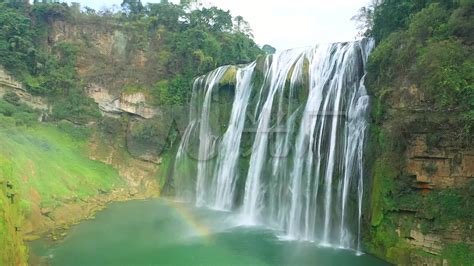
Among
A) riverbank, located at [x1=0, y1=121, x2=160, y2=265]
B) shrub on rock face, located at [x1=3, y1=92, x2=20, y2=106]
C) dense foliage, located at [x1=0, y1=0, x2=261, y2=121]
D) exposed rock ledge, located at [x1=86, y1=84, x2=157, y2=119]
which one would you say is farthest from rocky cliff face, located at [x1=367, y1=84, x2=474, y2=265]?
shrub on rock face, located at [x1=3, y1=92, x2=20, y2=106]

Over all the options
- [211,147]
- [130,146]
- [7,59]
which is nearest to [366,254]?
[211,147]

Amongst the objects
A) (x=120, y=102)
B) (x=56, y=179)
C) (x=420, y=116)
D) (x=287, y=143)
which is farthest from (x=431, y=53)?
(x=120, y=102)

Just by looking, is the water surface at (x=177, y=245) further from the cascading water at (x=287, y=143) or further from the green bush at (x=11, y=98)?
the green bush at (x=11, y=98)

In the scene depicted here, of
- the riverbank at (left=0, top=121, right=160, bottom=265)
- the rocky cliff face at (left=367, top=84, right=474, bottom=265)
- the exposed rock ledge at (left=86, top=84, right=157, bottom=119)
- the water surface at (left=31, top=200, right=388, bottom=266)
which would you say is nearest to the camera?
the rocky cliff face at (left=367, top=84, right=474, bottom=265)

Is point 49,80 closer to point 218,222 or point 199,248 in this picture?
point 218,222

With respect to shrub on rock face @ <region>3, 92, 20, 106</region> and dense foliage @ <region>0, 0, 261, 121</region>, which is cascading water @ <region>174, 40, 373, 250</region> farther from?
shrub on rock face @ <region>3, 92, 20, 106</region>

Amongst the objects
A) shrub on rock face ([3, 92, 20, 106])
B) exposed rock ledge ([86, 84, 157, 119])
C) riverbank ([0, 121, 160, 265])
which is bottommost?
riverbank ([0, 121, 160, 265])

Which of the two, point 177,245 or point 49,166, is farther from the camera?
point 49,166

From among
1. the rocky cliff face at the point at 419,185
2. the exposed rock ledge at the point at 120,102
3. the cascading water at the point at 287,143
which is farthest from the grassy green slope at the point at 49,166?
the rocky cliff face at the point at 419,185

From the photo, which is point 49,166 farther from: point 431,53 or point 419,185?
point 431,53

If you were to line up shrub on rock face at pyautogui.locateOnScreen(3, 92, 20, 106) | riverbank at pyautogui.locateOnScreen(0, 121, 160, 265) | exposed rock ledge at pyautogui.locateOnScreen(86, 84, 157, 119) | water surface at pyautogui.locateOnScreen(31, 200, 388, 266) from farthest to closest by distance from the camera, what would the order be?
1. exposed rock ledge at pyautogui.locateOnScreen(86, 84, 157, 119)
2. shrub on rock face at pyautogui.locateOnScreen(3, 92, 20, 106)
3. water surface at pyautogui.locateOnScreen(31, 200, 388, 266)
4. riverbank at pyautogui.locateOnScreen(0, 121, 160, 265)
